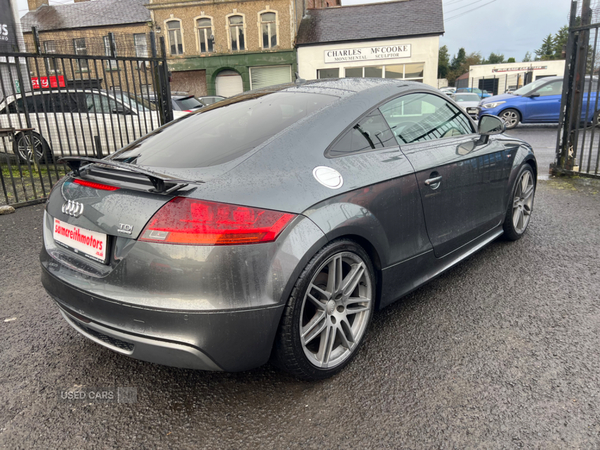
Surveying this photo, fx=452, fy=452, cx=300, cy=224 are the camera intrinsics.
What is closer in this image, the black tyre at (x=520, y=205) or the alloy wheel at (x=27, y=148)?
the black tyre at (x=520, y=205)

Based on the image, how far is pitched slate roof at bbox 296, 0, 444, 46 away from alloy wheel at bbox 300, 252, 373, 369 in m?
29.9

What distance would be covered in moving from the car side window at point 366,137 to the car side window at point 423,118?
79mm

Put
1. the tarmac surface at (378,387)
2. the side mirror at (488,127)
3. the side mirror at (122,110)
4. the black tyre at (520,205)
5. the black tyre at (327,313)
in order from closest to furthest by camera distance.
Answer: the tarmac surface at (378,387) < the black tyre at (327,313) < the side mirror at (488,127) < the black tyre at (520,205) < the side mirror at (122,110)

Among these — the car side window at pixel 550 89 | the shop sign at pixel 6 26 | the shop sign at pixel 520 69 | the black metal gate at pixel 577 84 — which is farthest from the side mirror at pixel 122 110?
the shop sign at pixel 520 69

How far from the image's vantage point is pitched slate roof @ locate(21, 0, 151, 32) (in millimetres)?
34219

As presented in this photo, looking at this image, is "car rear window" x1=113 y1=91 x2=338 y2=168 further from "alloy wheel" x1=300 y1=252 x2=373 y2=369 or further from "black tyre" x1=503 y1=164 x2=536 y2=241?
"black tyre" x1=503 y1=164 x2=536 y2=241

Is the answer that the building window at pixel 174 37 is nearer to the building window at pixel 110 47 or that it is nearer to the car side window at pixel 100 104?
the car side window at pixel 100 104

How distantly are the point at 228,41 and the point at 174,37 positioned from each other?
4060 mm

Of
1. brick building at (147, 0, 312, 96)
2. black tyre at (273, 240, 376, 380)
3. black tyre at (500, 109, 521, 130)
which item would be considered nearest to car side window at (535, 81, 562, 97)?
black tyre at (500, 109, 521, 130)

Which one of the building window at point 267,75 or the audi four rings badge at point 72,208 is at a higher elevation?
the building window at point 267,75

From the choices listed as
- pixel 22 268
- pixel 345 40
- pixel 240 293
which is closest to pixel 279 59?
pixel 345 40

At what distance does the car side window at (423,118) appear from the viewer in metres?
2.84

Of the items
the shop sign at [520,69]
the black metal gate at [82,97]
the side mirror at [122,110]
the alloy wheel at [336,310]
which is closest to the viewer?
the alloy wheel at [336,310]

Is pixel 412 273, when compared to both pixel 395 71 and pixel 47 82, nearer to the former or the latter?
pixel 47 82
